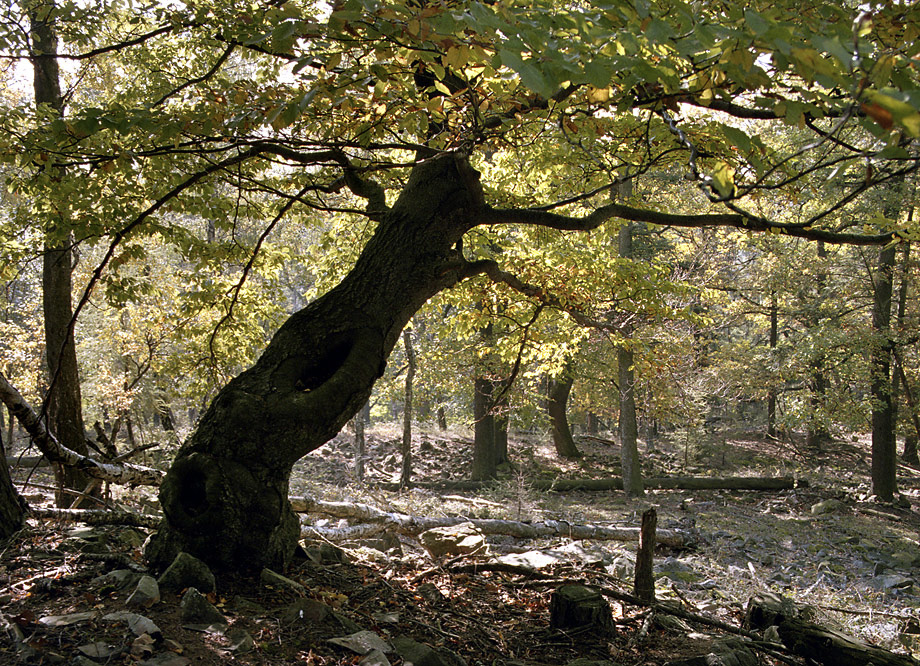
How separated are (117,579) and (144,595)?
15.6 inches

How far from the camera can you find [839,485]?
15062 mm

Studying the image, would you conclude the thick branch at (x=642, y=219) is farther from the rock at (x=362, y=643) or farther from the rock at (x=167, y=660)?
the rock at (x=167, y=660)

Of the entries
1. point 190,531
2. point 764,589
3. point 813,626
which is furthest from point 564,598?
point 764,589

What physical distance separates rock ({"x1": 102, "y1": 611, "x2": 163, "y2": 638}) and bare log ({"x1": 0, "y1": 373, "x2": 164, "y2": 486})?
1466 millimetres

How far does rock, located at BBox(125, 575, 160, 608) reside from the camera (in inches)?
117

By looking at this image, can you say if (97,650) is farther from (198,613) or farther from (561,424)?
(561,424)

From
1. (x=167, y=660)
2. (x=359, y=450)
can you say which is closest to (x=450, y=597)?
(x=167, y=660)

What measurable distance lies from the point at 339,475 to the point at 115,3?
522 inches

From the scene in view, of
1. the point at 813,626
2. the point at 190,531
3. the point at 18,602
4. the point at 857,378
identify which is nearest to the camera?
the point at 18,602

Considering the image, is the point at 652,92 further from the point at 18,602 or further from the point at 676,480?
the point at 676,480

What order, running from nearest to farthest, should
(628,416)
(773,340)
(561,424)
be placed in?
(628,416) < (561,424) < (773,340)

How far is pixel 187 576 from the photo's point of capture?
327 centimetres

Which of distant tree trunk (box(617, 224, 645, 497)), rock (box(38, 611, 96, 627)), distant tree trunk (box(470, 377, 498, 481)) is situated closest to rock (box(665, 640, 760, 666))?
rock (box(38, 611, 96, 627))

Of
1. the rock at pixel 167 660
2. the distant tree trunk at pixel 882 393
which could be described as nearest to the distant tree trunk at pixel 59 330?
the rock at pixel 167 660
